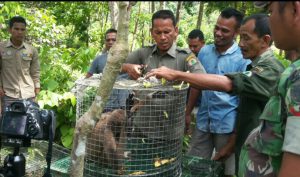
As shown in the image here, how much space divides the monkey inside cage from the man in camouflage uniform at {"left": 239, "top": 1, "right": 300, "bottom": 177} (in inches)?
24.9

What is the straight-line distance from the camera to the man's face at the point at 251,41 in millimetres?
2010

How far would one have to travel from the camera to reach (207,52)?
2.82 meters

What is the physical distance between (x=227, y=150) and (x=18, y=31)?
2.63 metres

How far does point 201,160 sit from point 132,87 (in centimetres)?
106

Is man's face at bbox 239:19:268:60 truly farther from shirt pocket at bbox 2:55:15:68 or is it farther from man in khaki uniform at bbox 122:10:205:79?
shirt pocket at bbox 2:55:15:68

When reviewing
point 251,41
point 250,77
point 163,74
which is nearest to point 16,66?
point 163,74

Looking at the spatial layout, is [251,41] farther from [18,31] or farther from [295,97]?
[18,31]

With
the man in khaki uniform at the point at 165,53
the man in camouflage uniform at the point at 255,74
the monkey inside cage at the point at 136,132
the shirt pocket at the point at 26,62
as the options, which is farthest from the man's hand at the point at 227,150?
the shirt pocket at the point at 26,62

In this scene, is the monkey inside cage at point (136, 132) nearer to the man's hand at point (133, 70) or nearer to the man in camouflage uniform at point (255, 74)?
the man's hand at point (133, 70)

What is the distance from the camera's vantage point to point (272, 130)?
1.12m

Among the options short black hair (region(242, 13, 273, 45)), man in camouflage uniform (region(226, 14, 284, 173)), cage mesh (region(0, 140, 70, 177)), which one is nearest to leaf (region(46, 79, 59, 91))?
cage mesh (region(0, 140, 70, 177))

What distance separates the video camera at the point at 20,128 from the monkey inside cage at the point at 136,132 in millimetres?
510

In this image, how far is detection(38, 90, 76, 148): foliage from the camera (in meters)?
3.51

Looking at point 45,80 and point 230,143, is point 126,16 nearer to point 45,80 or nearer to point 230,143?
point 230,143
